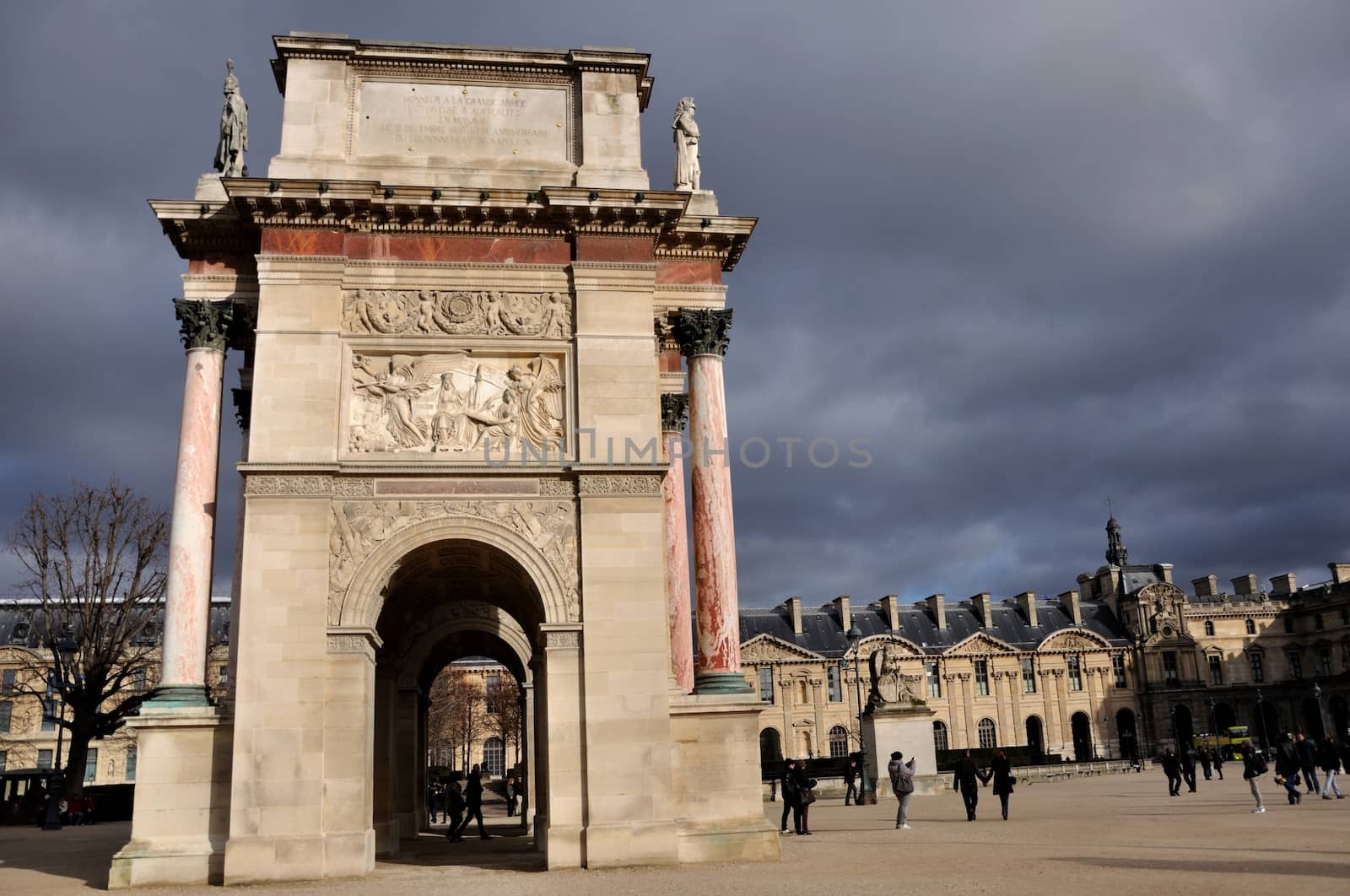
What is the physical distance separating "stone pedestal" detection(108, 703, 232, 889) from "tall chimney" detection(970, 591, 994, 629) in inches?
3504

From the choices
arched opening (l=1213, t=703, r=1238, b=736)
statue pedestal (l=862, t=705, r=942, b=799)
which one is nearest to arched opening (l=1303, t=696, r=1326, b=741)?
arched opening (l=1213, t=703, r=1238, b=736)

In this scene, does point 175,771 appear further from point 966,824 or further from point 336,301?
point 966,824

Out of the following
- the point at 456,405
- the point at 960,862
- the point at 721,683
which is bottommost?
the point at 960,862

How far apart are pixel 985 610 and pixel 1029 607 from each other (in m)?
4.43

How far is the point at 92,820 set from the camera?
48.0 meters

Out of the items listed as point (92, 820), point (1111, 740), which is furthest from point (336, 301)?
point (1111, 740)

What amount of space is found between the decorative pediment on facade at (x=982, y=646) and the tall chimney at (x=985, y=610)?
3.15m

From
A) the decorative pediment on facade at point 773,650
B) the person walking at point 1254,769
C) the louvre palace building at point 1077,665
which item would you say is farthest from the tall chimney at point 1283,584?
the person walking at point 1254,769

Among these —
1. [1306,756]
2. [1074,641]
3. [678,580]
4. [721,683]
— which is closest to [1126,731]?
[1074,641]

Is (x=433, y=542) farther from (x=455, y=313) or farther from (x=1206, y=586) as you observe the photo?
(x=1206, y=586)

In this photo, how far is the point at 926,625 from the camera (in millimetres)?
99562

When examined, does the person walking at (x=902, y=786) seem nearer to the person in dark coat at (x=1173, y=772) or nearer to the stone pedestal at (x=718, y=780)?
Answer: the stone pedestal at (x=718, y=780)

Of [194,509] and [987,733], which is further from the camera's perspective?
[987,733]

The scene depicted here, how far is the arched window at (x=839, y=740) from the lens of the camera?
93.1 meters
